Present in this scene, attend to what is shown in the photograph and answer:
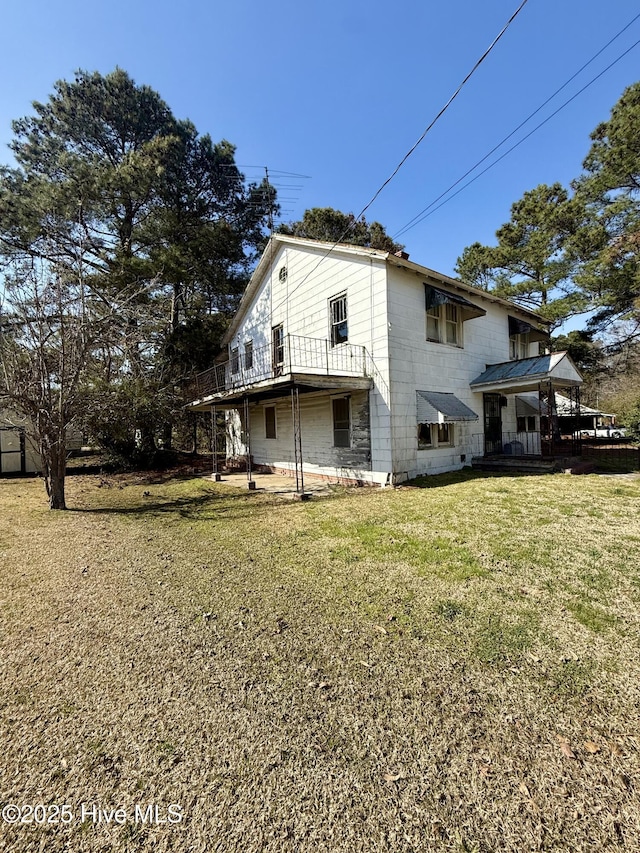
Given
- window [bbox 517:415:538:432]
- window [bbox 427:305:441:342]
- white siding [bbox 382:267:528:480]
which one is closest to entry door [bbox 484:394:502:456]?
white siding [bbox 382:267:528:480]

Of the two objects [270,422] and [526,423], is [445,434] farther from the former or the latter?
[270,422]

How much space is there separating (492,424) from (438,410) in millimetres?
4430

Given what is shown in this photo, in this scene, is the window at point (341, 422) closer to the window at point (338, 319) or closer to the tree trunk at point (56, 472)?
the window at point (338, 319)

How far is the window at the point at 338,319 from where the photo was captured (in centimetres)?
1120

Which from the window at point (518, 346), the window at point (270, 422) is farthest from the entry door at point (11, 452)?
the window at point (518, 346)

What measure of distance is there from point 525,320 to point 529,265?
8.00m

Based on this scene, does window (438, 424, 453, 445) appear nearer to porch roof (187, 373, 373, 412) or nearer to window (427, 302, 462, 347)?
window (427, 302, 462, 347)

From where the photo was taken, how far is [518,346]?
15.6 meters

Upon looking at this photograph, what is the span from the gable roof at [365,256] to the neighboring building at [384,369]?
0.05 meters

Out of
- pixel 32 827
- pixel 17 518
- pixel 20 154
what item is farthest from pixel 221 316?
pixel 32 827

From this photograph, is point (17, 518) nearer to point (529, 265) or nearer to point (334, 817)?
point (334, 817)

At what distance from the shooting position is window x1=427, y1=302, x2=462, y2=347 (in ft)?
37.6

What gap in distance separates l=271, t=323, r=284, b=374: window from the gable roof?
2602 mm

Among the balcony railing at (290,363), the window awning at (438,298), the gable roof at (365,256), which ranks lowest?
the balcony railing at (290,363)
